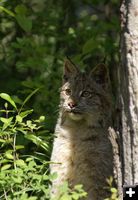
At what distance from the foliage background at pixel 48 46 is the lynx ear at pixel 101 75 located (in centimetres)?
37

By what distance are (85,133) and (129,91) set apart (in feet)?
5.91

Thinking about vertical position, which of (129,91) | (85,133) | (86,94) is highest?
(86,94)

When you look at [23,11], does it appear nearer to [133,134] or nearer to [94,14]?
[133,134]

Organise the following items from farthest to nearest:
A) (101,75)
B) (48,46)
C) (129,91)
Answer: (48,46)
(101,75)
(129,91)

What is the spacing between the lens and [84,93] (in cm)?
840

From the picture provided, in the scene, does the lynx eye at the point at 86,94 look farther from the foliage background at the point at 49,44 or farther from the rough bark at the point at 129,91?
the rough bark at the point at 129,91

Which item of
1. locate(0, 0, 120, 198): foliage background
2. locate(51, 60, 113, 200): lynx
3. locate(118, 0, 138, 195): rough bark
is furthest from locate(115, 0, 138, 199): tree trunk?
locate(0, 0, 120, 198): foliage background

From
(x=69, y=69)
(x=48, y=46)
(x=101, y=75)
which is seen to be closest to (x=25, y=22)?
(x=69, y=69)

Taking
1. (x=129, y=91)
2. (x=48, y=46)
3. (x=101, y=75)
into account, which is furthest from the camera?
(x=48, y=46)

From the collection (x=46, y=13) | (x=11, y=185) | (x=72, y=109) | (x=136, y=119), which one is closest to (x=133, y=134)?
(x=136, y=119)

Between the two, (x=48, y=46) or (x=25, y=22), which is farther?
(x=48, y=46)

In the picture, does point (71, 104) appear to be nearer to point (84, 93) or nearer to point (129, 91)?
point (84, 93)

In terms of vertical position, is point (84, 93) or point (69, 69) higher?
point (69, 69)

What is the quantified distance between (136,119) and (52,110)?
2.96 metres
